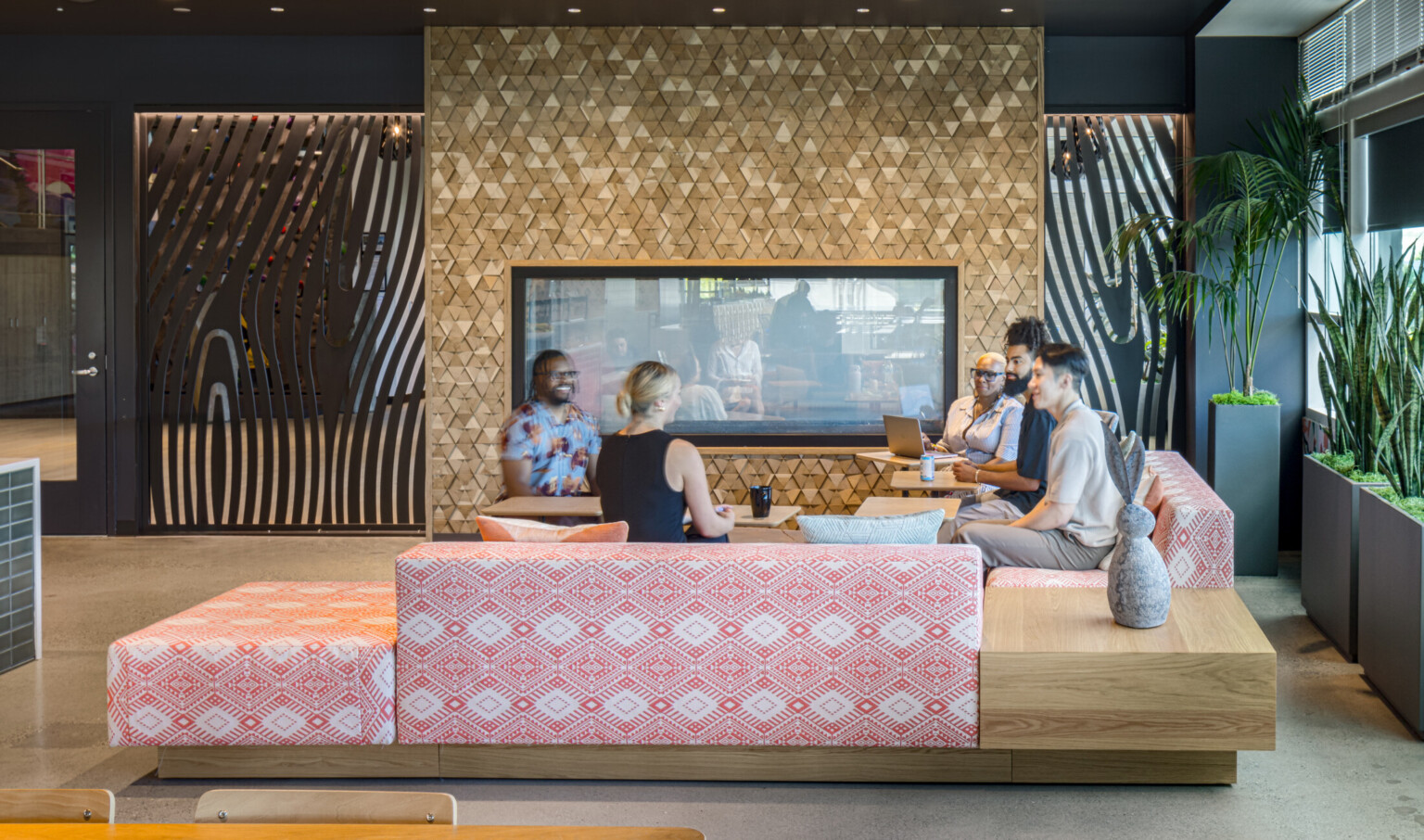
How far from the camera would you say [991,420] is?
6.32 meters

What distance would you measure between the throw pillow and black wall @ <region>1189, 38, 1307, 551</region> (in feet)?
13.5

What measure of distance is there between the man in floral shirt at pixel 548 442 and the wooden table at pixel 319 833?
3768 millimetres

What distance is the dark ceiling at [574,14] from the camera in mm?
6988

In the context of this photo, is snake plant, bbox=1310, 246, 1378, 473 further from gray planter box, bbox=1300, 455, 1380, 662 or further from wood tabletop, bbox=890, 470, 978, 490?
wood tabletop, bbox=890, 470, 978, 490

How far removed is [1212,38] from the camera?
7410mm

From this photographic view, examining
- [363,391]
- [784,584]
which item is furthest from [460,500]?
[784,584]

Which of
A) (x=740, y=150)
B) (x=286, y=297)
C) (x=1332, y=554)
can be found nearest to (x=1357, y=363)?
(x=1332, y=554)

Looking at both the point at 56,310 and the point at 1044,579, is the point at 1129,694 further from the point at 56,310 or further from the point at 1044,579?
the point at 56,310

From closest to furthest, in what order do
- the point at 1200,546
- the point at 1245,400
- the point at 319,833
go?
1. the point at 319,833
2. the point at 1200,546
3. the point at 1245,400

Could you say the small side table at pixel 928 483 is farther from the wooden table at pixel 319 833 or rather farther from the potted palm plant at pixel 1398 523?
the wooden table at pixel 319 833

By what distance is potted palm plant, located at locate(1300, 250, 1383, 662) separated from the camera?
505 centimetres

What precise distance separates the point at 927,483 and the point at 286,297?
434 centimetres

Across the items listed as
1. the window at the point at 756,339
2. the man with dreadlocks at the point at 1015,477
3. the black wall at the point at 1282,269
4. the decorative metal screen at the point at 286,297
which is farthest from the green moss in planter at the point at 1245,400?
the decorative metal screen at the point at 286,297

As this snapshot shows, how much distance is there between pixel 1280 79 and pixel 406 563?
19.8 feet
